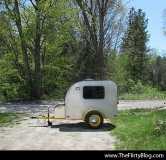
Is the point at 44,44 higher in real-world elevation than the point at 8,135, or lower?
higher

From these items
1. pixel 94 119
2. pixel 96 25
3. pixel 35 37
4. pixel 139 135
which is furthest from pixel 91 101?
pixel 96 25

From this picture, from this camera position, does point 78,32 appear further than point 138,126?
Yes

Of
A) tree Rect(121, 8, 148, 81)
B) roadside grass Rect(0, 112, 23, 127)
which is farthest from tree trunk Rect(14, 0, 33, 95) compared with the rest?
tree Rect(121, 8, 148, 81)

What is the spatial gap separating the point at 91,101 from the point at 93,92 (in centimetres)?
38

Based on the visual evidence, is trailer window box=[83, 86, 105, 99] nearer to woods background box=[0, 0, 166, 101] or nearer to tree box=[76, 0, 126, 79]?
woods background box=[0, 0, 166, 101]

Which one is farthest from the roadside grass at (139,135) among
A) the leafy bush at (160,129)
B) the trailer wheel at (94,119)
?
the trailer wheel at (94,119)

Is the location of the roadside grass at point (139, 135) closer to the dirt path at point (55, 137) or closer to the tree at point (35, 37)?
the dirt path at point (55, 137)

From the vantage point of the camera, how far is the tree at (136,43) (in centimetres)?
8036

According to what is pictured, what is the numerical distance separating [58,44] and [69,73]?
501 cm

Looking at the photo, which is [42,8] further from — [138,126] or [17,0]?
[138,126]

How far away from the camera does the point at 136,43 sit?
279ft

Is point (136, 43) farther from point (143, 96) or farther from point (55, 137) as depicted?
point (55, 137)

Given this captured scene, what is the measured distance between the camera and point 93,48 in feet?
173
